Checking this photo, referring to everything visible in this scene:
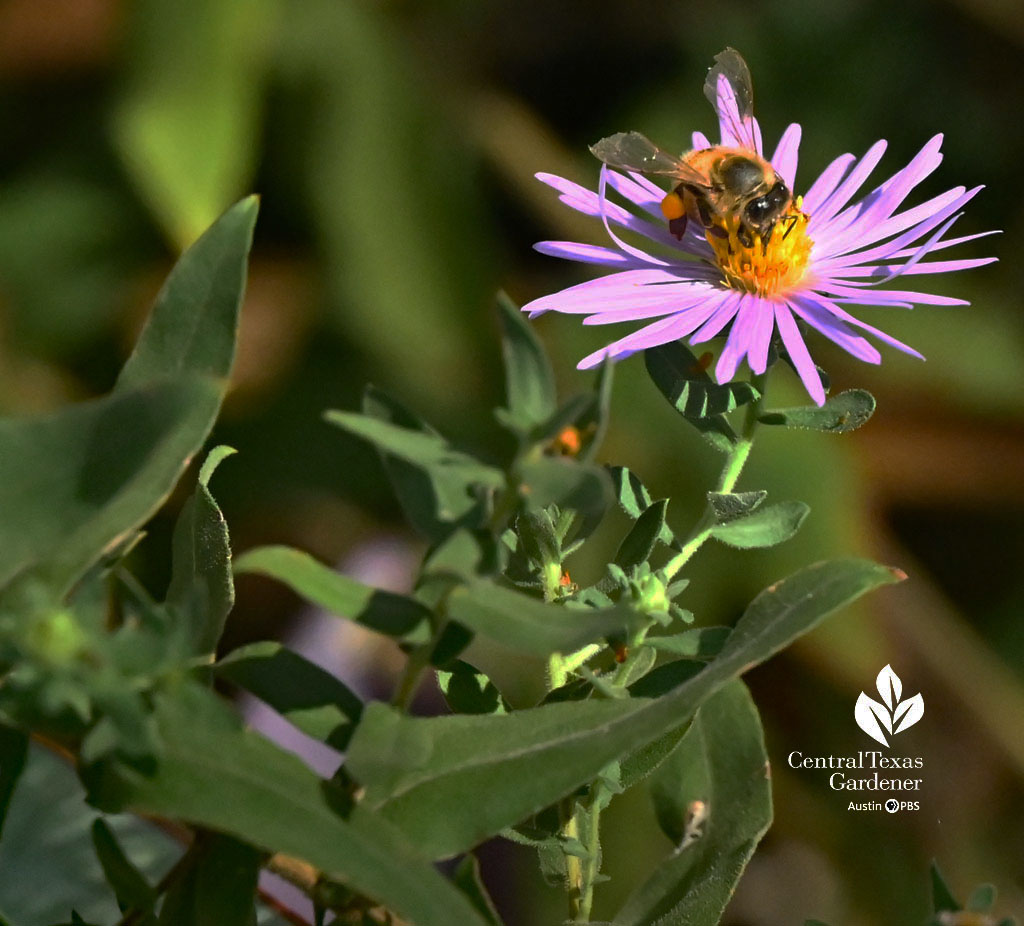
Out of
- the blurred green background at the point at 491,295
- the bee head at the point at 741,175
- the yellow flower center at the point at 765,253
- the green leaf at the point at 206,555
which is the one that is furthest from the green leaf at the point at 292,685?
the blurred green background at the point at 491,295

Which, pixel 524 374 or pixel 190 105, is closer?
pixel 524 374

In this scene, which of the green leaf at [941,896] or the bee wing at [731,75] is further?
the bee wing at [731,75]

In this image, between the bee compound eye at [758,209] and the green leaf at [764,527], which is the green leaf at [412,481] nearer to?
the green leaf at [764,527]

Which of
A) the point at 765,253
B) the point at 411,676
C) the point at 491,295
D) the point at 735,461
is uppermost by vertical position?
the point at 491,295

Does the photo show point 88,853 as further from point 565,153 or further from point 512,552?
point 565,153

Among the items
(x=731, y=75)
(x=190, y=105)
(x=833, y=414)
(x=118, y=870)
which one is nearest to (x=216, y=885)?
(x=118, y=870)

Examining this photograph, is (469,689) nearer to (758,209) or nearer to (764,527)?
(764,527)
